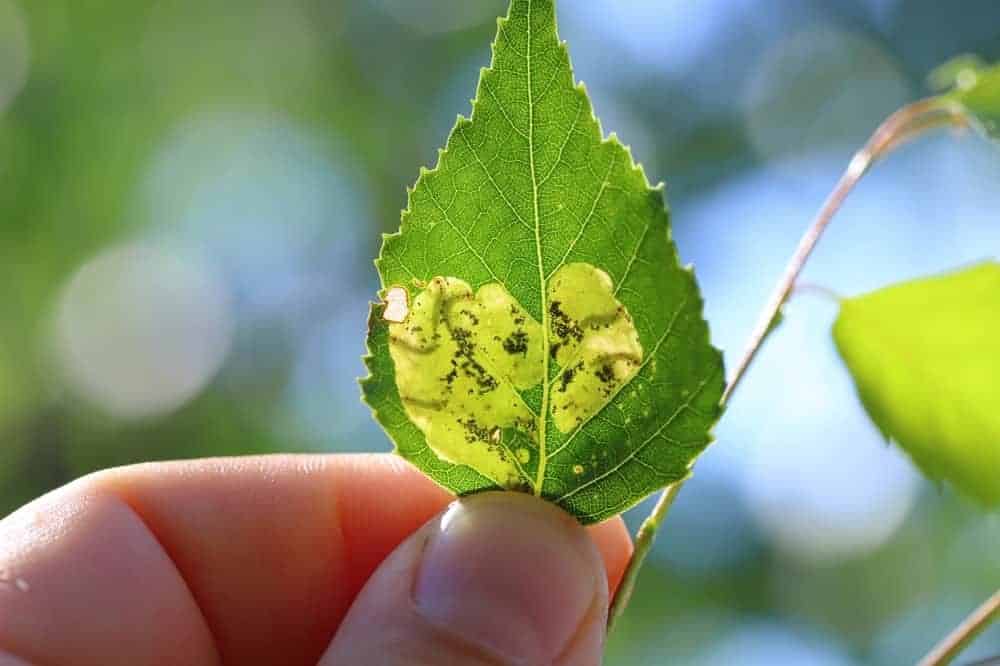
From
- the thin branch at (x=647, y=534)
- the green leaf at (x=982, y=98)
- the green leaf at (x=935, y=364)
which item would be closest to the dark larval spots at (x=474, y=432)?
the thin branch at (x=647, y=534)

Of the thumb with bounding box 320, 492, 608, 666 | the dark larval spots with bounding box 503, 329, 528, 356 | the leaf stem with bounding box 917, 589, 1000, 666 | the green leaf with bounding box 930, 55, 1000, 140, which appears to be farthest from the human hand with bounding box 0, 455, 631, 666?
the green leaf with bounding box 930, 55, 1000, 140

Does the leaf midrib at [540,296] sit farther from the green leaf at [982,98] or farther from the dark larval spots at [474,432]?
the green leaf at [982,98]

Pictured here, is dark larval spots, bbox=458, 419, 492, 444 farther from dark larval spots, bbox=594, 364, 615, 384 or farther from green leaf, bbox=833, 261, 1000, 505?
green leaf, bbox=833, 261, 1000, 505

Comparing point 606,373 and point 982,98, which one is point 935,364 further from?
point 606,373

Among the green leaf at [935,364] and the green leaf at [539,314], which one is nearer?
the green leaf at [539,314]

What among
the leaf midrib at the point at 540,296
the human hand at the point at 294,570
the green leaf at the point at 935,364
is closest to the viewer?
the leaf midrib at the point at 540,296

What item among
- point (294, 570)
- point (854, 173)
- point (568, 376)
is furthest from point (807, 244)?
point (294, 570)
